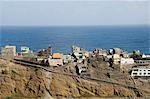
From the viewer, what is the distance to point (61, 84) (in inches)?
446

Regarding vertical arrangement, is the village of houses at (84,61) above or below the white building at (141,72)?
above

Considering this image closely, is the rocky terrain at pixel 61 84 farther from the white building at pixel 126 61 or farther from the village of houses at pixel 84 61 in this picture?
the white building at pixel 126 61

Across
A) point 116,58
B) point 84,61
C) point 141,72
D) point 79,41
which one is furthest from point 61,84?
point 79,41

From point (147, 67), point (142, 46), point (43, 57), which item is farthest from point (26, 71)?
point (142, 46)

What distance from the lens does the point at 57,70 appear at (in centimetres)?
1163

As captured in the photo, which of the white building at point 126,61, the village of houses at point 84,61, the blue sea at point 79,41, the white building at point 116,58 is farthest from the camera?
the blue sea at point 79,41

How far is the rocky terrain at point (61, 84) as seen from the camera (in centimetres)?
1110

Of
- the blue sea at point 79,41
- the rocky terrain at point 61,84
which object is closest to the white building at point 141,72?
the rocky terrain at point 61,84

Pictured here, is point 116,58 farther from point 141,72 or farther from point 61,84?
point 61,84

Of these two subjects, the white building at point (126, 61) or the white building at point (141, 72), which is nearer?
the white building at point (141, 72)

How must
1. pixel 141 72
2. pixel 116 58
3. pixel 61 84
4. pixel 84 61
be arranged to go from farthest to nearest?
pixel 116 58 → pixel 84 61 → pixel 141 72 → pixel 61 84

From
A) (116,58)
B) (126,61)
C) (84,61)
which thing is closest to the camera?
(84,61)

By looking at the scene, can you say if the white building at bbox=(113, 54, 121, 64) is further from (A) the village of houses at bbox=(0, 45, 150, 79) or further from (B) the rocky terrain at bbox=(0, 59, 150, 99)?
(B) the rocky terrain at bbox=(0, 59, 150, 99)

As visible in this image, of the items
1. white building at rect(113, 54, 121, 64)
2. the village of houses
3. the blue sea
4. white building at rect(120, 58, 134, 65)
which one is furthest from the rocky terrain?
the blue sea
